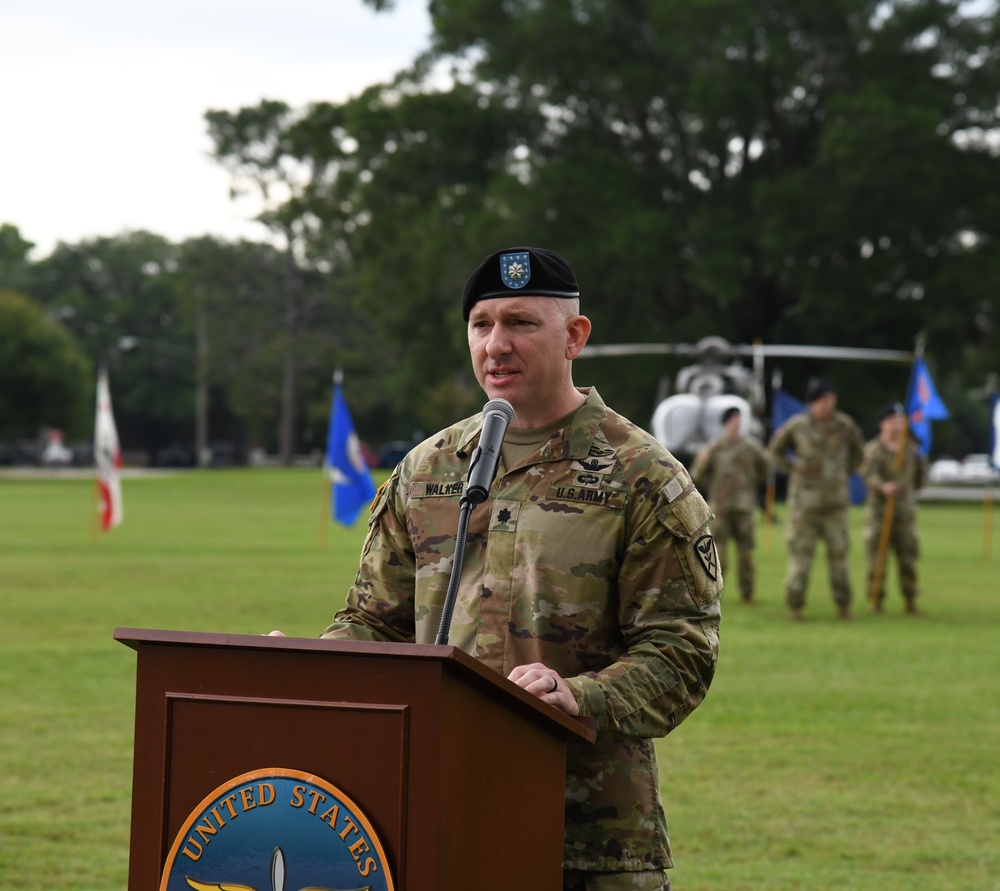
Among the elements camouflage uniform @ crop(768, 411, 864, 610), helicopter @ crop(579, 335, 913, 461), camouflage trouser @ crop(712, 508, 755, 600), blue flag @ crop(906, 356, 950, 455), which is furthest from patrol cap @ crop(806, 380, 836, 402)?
helicopter @ crop(579, 335, 913, 461)

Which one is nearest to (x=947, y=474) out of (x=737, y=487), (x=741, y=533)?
(x=737, y=487)

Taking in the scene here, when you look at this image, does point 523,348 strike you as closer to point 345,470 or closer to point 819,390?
point 819,390

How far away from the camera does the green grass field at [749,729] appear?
254 inches

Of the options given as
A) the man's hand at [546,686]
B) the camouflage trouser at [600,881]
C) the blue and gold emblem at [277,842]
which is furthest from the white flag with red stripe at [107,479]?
the blue and gold emblem at [277,842]

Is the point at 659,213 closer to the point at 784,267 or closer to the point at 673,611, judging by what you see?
the point at 784,267

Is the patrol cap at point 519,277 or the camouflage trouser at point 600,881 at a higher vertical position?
the patrol cap at point 519,277

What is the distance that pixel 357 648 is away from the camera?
94.6 inches

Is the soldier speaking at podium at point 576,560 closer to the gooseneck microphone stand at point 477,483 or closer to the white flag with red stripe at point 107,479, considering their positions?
the gooseneck microphone stand at point 477,483

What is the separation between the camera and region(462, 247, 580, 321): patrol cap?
3125 millimetres

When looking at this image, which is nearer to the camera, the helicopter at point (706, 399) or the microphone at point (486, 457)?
the microphone at point (486, 457)

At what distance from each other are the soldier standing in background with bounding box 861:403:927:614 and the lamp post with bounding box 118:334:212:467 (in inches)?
2563

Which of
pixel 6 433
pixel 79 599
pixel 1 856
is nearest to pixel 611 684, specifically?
pixel 1 856

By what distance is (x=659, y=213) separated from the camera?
44.7 m

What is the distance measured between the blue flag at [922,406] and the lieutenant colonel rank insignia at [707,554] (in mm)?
15538
